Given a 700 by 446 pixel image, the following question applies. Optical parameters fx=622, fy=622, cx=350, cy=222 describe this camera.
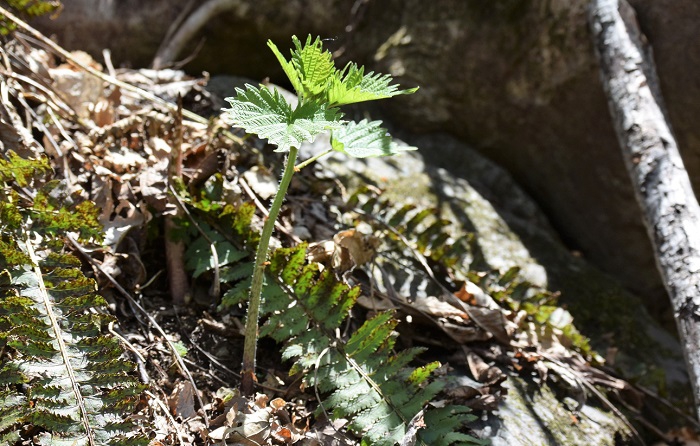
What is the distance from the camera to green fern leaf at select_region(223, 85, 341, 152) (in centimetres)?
167

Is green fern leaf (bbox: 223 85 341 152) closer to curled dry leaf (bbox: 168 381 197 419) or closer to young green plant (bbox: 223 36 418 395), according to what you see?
young green plant (bbox: 223 36 418 395)

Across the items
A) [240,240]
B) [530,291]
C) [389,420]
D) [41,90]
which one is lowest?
[389,420]

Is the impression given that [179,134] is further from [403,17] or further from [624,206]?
[624,206]

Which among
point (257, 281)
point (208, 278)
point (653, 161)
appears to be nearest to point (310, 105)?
point (257, 281)

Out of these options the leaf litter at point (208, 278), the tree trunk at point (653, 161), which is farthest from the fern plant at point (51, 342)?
the tree trunk at point (653, 161)

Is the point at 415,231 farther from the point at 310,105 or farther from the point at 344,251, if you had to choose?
the point at 310,105

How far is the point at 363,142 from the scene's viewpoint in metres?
1.87

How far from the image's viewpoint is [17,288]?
6.28 feet

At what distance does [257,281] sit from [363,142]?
0.54m

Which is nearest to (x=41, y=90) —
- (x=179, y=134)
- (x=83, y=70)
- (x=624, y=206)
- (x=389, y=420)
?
(x=83, y=70)

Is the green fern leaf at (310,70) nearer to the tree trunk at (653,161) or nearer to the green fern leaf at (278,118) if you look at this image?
the green fern leaf at (278,118)

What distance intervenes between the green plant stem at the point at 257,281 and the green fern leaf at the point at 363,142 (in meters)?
0.15

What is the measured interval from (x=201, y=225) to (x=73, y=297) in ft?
2.03

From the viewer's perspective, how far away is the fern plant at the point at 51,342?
1.69 metres
